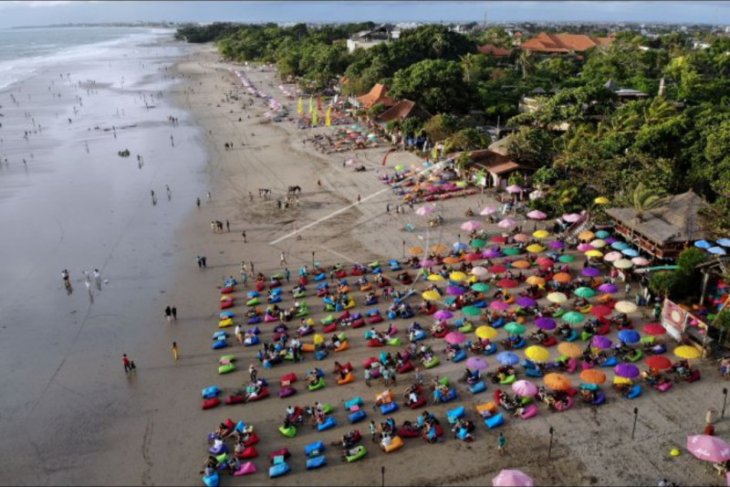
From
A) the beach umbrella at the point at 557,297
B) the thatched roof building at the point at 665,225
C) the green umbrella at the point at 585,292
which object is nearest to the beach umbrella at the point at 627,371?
the beach umbrella at the point at 557,297

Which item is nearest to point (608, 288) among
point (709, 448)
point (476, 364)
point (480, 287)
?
point (480, 287)

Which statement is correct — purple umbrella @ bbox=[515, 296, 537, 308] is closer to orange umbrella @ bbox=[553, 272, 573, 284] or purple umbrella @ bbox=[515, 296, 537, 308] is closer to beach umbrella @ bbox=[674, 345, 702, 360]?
orange umbrella @ bbox=[553, 272, 573, 284]

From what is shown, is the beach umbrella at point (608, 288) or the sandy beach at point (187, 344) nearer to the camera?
the sandy beach at point (187, 344)

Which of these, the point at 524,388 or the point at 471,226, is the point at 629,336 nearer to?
the point at 524,388

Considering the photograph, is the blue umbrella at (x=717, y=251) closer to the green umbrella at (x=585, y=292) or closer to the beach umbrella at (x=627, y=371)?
the green umbrella at (x=585, y=292)

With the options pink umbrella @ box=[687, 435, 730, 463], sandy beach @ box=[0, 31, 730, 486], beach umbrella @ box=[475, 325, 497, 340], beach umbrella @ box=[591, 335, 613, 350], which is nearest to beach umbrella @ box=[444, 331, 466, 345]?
beach umbrella @ box=[475, 325, 497, 340]
